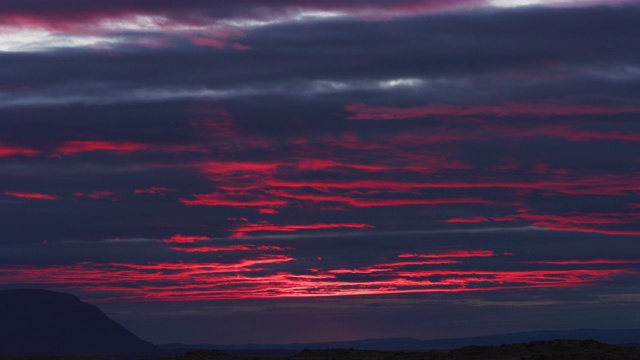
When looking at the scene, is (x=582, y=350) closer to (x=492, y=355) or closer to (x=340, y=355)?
(x=492, y=355)

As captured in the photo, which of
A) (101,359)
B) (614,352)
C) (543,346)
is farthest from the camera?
(101,359)

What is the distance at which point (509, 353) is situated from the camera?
72.6 m

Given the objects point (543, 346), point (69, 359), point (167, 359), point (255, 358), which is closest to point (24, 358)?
point (69, 359)

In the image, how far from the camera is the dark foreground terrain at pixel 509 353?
6794 centimetres

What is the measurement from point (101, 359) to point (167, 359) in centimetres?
555

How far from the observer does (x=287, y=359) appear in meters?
73.6

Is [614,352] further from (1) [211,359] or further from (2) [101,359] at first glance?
(2) [101,359]

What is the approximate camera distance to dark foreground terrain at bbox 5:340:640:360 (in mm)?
67944

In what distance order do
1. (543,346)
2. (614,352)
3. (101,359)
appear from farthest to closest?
(101,359) → (543,346) → (614,352)

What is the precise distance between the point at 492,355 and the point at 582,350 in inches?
267

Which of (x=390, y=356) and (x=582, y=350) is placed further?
(x=390, y=356)

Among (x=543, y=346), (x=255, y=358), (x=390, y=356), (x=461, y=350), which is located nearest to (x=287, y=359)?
(x=255, y=358)

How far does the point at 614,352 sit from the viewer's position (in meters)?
68.9

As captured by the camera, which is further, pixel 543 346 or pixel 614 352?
pixel 543 346
